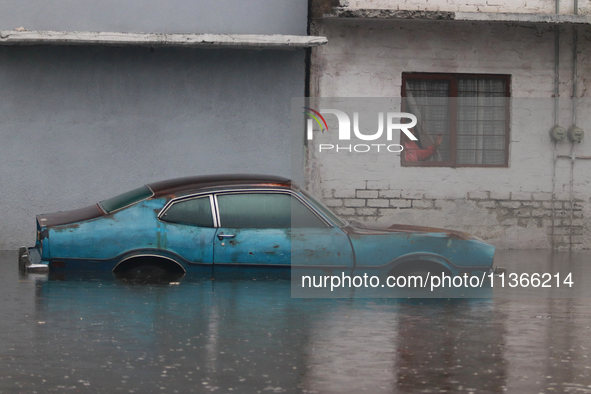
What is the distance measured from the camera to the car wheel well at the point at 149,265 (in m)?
8.95

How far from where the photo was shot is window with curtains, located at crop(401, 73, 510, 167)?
1495cm

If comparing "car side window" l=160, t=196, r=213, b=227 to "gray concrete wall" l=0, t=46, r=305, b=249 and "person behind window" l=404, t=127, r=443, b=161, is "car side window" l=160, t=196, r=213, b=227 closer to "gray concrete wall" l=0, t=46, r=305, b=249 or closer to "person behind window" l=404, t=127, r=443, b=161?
"gray concrete wall" l=0, t=46, r=305, b=249

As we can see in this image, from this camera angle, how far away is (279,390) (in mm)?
5402

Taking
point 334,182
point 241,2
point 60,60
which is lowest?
point 334,182

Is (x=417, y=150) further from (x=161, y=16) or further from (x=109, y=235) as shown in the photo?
(x=109, y=235)

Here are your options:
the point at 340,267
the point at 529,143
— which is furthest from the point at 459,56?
the point at 340,267

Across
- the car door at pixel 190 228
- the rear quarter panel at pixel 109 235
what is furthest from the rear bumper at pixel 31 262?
the car door at pixel 190 228

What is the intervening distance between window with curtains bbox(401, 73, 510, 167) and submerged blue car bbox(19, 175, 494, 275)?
19.7ft

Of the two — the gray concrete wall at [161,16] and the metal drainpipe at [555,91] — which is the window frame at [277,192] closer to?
the gray concrete wall at [161,16]

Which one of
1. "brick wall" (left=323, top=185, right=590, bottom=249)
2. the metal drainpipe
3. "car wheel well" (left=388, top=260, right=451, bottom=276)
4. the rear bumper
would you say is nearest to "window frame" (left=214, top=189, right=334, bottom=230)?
"car wheel well" (left=388, top=260, right=451, bottom=276)

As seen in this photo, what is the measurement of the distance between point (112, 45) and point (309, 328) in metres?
8.06

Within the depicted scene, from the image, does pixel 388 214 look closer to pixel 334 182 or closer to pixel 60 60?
pixel 334 182

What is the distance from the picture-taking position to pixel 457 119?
15.0 metres

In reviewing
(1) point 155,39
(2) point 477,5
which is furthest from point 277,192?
(2) point 477,5
